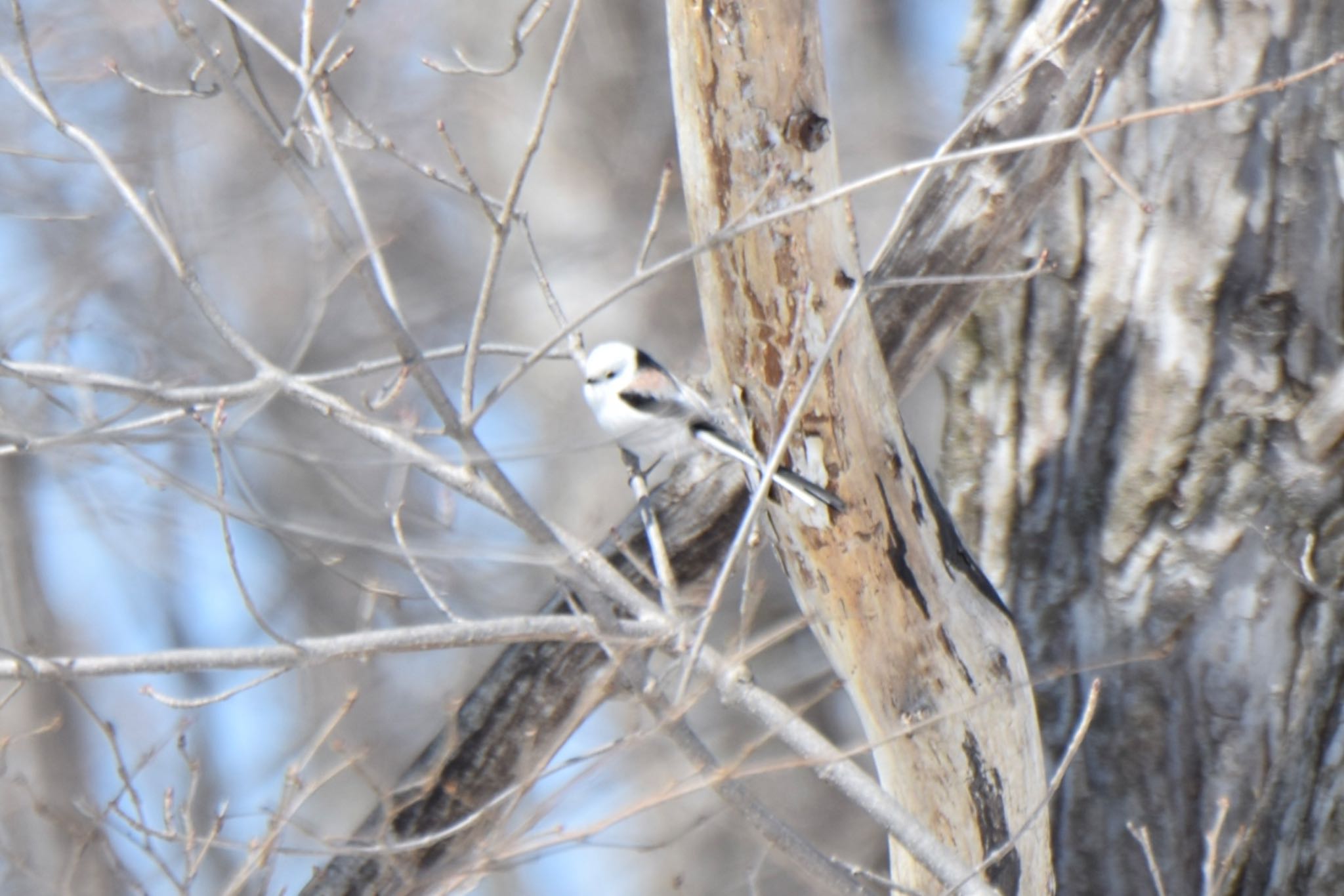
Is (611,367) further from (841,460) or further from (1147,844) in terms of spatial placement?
(1147,844)

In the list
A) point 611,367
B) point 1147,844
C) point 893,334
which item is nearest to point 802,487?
point 893,334

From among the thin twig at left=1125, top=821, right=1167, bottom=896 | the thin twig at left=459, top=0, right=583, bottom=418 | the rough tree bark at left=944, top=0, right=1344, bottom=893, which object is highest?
the thin twig at left=459, top=0, right=583, bottom=418

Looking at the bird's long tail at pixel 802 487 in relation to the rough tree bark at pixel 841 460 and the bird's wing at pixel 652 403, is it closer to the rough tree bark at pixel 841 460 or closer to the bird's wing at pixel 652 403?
the rough tree bark at pixel 841 460

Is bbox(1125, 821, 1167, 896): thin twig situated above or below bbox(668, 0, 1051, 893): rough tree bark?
below

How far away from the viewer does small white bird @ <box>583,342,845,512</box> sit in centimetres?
231

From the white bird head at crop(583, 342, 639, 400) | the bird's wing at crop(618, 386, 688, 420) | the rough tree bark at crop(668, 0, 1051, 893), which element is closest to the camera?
the rough tree bark at crop(668, 0, 1051, 893)

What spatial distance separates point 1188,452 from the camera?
8.59 ft

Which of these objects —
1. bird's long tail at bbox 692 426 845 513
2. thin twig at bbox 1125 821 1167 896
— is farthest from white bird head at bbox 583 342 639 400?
thin twig at bbox 1125 821 1167 896

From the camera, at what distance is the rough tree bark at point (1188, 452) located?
8.34ft

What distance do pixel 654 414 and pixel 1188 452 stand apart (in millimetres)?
1167

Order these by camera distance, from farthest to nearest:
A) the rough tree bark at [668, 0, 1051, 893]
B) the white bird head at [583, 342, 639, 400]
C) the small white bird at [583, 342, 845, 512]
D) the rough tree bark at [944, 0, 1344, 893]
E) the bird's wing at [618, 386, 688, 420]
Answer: the white bird head at [583, 342, 639, 400], the bird's wing at [618, 386, 688, 420], the rough tree bark at [944, 0, 1344, 893], the small white bird at [583, 342, 845, 512], the rough tree bark at [668, 0, 1051, 893]

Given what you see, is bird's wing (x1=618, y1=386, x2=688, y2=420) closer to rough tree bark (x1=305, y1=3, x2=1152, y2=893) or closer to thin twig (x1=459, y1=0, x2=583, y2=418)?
rough tree bark (x1=305, y1=3, x2=1152, y2=893)

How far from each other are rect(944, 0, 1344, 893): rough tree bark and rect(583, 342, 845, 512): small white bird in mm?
645

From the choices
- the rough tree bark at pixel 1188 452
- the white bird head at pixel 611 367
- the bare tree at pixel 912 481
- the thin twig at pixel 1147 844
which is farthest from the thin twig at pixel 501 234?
the thin twig at pixel 1147 844
